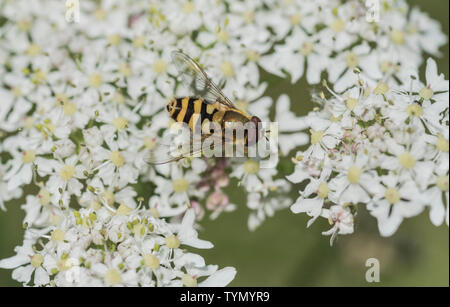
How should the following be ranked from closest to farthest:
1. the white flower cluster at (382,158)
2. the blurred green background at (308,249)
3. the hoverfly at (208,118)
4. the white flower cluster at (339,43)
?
1. the white flower cluster at (382,158)
2. the hoverfly at (208,118)
3. the white flower cluster at (339,43)
4. the blurred green background at (308,249)

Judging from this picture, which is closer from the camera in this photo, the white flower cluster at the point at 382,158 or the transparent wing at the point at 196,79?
the white flower cluster at the point at 382,158

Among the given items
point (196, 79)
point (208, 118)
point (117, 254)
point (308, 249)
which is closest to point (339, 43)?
point (196, 79)

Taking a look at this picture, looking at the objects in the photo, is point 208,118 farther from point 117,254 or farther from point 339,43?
point 339,43

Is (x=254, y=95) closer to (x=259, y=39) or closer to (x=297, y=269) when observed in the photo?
(x=259, y=39)

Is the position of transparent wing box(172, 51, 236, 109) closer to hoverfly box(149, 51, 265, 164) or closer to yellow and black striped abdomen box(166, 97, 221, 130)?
hoverfly box(149, 51, 265, 164)

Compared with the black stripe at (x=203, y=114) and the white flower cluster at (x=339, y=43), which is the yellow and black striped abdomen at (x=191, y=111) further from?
the white flower cluster at (x=339, y=43)

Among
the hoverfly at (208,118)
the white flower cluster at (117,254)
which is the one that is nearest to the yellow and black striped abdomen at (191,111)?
the hoverfly at (208,118)

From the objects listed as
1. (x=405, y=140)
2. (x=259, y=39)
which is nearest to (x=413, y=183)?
(x=405, y=140)

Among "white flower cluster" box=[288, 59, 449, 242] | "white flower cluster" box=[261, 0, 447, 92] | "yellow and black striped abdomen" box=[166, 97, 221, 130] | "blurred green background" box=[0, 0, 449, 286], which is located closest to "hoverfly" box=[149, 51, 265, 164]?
"yellow and black striped abdomen" box=[166, 97, 221, 130]
